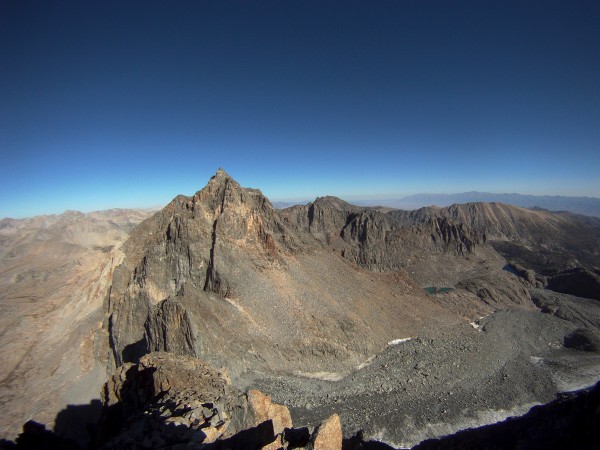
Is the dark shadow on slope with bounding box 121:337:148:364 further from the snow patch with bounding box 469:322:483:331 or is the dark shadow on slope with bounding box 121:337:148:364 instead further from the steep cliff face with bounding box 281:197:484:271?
the snow patch with bounding box 469:322:483:331

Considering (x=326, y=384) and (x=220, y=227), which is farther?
(x=220, y=227)

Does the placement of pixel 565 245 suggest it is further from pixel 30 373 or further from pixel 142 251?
pixel 30 373

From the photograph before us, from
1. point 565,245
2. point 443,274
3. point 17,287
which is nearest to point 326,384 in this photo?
point 443,274

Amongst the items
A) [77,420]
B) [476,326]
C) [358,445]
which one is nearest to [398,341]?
[476,326]

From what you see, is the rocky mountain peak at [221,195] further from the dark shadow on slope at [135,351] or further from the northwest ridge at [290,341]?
the dark shadow on slope at [135,351]

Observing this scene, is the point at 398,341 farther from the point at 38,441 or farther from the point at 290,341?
the point at 38,441

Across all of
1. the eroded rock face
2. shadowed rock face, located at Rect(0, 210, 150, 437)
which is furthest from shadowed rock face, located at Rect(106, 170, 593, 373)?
the eroded rock face
